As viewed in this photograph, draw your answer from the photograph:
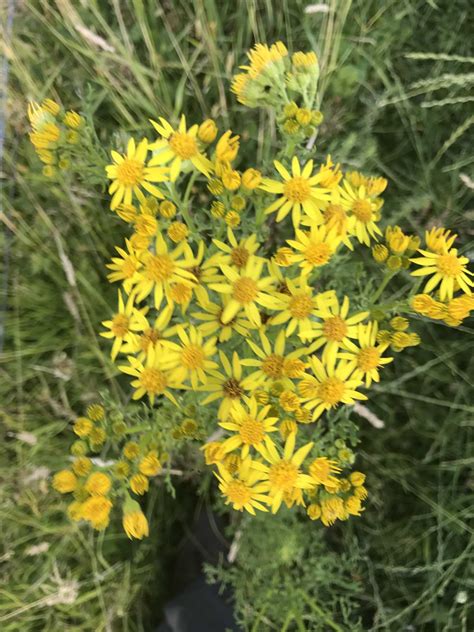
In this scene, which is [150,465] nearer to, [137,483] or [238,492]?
[137,483]

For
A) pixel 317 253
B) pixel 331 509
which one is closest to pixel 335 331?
pixel 317 253

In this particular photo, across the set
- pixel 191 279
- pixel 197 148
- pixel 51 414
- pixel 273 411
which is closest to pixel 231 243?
pixel 191 279

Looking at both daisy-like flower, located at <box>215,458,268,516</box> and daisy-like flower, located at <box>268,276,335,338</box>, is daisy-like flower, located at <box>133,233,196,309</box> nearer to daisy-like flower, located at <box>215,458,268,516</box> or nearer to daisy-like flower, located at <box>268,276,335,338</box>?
daisy-like flower, located at <box>268,276,335,338</box>

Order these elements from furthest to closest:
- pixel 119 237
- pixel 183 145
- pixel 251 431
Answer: pixel 119 237 < pixel 183 145 < pixel 251 431

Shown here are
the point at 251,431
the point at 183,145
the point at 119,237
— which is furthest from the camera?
the point at 119,237

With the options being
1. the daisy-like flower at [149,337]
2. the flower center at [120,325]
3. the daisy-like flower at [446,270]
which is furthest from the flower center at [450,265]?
the flower center at [120,325]

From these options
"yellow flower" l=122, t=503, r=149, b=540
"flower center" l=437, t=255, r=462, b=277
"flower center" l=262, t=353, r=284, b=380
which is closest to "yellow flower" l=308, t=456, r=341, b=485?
"flower center" l=262, t=353, r=284, b=380

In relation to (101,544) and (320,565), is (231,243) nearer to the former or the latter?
(320,565)
